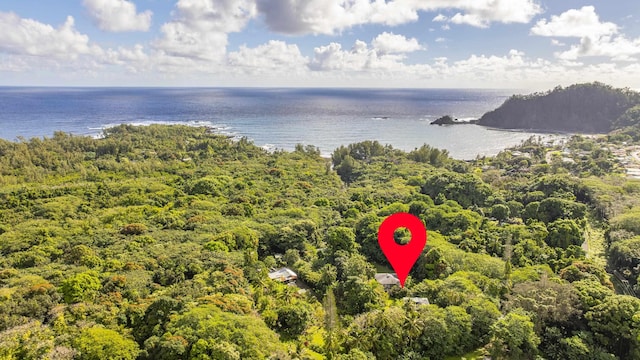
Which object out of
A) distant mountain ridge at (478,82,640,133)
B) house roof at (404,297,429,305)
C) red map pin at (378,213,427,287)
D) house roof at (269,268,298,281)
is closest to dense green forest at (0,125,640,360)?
house roof at (404,297,429,305)

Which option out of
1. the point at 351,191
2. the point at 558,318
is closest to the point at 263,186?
the point at 351,191

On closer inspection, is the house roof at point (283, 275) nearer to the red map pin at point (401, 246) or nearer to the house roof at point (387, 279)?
the house roof at point (387, 279)

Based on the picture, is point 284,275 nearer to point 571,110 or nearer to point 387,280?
point 387,280

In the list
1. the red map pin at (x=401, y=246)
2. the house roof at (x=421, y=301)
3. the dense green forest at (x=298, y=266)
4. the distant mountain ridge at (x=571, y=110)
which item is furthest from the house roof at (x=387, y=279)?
the distant mountain ridge at (x=571, y=110)

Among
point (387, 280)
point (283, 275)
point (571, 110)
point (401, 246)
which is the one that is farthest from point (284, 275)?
point (571, 110)

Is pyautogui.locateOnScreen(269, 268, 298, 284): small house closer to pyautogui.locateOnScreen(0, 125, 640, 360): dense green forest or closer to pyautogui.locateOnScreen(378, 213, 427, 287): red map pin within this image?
pyautogui.locateOnScreen(0, 125, 640, 360): dense green forest

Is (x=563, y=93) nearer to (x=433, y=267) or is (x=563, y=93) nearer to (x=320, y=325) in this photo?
(x=433, y=267)

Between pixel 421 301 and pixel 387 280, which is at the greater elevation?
pixel 421 301
